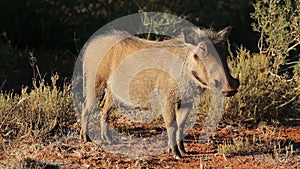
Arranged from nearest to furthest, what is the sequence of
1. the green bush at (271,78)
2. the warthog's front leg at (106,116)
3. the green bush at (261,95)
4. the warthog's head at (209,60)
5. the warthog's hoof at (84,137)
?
the warthog's head at (209,60) < the warthog's hoof at (84,137) < the warthog's front leg at (106,116) < the green bush at (271,78) < the green bush at (261,95)

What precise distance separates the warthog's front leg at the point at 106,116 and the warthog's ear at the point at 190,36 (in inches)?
51.5

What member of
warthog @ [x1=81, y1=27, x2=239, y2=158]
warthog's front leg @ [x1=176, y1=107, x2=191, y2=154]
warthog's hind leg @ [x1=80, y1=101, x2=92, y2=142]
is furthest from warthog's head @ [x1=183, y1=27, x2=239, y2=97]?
warthog's hind leg @ [x1=80, y1=101, x2=92, y2=142]

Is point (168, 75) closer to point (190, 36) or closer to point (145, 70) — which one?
point (145, 70)

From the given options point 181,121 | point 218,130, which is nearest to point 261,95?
point 218,130

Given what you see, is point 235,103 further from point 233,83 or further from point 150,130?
point 233,83

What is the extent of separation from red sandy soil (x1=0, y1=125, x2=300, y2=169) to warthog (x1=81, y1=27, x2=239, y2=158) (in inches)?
7.7

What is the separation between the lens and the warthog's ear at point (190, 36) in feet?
18.6

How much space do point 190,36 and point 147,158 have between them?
3.93 feet

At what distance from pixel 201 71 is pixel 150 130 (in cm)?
145

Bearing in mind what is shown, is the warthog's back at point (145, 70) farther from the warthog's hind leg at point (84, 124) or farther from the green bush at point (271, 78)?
the green bush at point (271, 78)

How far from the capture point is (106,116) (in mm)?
6719

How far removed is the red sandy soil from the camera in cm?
574

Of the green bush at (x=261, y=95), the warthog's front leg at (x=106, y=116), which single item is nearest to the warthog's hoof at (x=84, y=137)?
the warthog's front leg at (x=106, y=116)

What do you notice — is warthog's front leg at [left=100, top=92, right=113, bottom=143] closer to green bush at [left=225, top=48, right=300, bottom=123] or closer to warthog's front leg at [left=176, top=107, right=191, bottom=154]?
warthog's front leg at [left=176, top=107, right=191, bottom=154]
